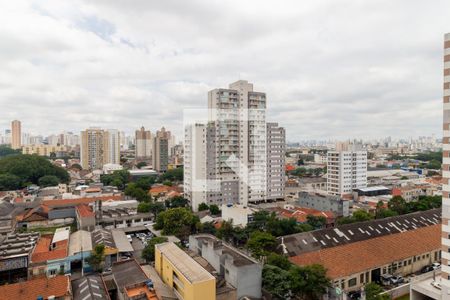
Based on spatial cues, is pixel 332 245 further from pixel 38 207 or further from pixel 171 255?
pixel 38 207

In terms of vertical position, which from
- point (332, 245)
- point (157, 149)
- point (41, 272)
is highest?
point (157, 149)

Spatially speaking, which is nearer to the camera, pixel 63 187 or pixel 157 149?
pixel 63 187

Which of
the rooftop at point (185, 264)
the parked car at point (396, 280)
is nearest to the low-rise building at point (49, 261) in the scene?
the rooftop at point (185, 264)

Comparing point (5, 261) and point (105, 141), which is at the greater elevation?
point (105, 141)

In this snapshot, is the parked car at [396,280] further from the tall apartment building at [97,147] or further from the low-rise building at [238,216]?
the tall apartment building at [97,147]

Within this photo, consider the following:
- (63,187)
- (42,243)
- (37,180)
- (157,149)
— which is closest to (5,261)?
(42,243)

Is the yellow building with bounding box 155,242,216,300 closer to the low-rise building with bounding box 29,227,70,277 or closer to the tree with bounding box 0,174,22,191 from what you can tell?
the low-rise building with bounding box 29,227,70,277
